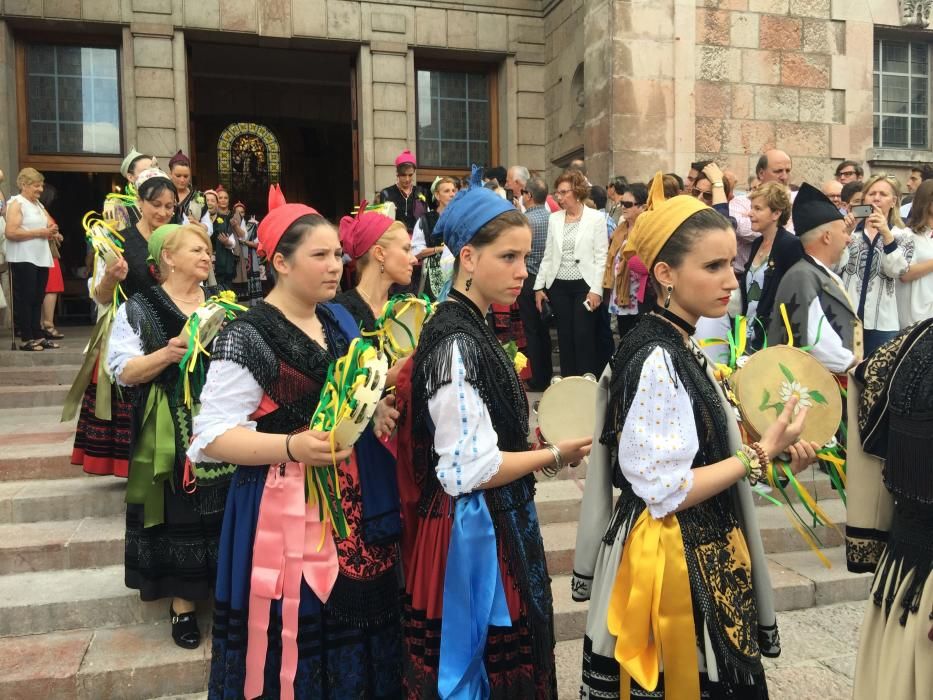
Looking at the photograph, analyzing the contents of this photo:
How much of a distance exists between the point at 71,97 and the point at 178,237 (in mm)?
8517

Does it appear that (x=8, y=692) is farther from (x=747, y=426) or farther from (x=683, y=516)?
(x=747, y=426)

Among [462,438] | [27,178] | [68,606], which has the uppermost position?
[27,178]

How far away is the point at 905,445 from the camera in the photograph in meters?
2.08

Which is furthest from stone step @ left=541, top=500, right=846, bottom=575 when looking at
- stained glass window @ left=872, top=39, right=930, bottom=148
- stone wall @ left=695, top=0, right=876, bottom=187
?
stained glass window @ left=872, top=39, right=930, bottom=148

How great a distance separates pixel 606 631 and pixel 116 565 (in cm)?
312

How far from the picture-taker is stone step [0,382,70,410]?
21.9 feet

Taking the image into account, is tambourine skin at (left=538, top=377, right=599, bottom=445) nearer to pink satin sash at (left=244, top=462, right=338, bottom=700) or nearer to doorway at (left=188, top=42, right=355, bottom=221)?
pink satin sash at (left=244, top=462, right=338, bottom=700)

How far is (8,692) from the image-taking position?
3371mm

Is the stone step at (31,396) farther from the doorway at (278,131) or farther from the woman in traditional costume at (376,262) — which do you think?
the doorway at (278,131)

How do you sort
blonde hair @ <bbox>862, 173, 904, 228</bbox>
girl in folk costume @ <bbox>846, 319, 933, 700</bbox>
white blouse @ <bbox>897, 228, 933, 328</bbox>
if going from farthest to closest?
blonde hair @ <bbox>862, 173, 904, 228</bbox>
white blouse @ <bbox>897, 228, 933, 328</bbox>
girl in folk costume @ <bbox>846, 319, 933, 700</bbox>

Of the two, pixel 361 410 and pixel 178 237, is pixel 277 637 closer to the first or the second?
pixel 361 410

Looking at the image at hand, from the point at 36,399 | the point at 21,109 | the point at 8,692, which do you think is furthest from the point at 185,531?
the point at 21,109

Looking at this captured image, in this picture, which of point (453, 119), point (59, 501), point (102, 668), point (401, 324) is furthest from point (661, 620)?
point (453, 119)

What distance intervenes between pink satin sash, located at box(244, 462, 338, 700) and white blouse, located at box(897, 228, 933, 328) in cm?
542
